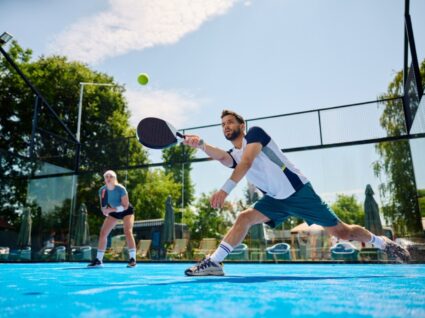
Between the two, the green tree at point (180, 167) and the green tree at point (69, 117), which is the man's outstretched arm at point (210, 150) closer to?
the green tree at point (180, 167)

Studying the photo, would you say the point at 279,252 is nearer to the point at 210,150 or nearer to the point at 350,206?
the point at 350,206

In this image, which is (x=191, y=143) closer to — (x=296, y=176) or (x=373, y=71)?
(x=296, y=176)

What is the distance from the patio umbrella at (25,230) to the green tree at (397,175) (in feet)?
35.9

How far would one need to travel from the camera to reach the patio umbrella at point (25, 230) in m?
11.3

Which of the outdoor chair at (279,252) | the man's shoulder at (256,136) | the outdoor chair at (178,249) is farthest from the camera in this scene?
the outdoor chair at (178,249)

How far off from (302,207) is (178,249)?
8.62 meters

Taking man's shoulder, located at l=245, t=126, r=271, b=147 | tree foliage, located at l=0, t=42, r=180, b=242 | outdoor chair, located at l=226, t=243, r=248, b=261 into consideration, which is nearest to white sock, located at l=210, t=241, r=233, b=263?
man's shoulder, located at l=245, t=126, r=271, b=147

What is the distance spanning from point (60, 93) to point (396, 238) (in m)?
18.9

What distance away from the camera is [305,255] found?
32.6 feet

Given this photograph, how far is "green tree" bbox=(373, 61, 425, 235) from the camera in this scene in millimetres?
9289

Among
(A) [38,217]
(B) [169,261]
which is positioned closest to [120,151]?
(A) [38,217]

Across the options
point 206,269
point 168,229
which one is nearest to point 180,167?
point 168,229

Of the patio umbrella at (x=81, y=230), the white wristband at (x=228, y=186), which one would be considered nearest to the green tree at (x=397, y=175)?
the white wristband at (x=228, y=186)

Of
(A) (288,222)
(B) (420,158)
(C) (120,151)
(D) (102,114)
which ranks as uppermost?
(D) (102,114)
